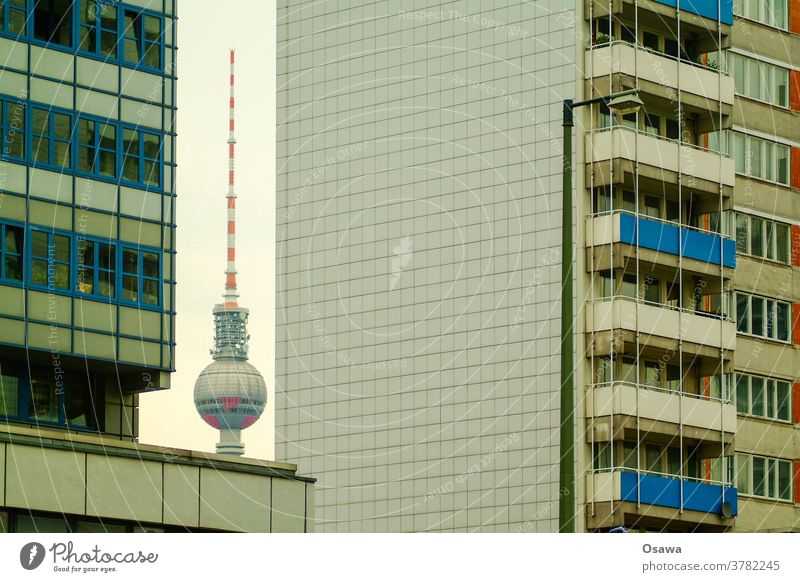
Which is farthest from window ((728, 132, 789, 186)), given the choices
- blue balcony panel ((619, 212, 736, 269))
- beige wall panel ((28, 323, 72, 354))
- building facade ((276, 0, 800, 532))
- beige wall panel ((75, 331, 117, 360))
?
beige wall panel ((28, 323, 72, 354))

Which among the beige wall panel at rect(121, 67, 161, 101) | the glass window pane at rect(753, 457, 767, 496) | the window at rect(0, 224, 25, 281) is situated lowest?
the glass window pane at rect(753, 457, 767, 496)

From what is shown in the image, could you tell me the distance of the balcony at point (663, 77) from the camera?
3179 inches

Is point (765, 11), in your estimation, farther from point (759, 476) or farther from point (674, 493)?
point (674, 493)

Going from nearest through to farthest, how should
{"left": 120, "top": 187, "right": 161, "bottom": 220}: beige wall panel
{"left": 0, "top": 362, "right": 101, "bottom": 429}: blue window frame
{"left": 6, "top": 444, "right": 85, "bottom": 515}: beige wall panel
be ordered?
1. {"left": 6, "top": 444, "right": 85, "bottom": 515}: beige wall panel
2. {"left": 0, "top": 362, "right": 101, "bottom": 429}: blue window frame
3. {"left": 120, "top": 187, "right": 161, "bottom": 220}: beige wall panel

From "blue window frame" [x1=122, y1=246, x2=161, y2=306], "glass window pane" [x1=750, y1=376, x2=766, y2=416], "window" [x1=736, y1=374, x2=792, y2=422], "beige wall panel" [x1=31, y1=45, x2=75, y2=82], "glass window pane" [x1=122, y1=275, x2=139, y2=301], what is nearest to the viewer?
"beige wall panel" [x1=31, y1=45, x2=75, y2=82]

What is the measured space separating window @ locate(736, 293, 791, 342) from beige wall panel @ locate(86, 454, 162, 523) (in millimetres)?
30738

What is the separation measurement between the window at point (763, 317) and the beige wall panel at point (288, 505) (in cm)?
2413

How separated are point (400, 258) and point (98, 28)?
19094 mm

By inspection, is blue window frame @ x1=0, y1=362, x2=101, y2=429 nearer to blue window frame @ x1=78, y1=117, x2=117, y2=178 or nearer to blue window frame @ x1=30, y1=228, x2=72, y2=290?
blue window frame @ x1=30, y1=228, x2=72, y2=290

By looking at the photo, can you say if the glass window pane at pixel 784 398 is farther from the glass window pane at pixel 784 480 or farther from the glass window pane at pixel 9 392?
the glass window pane at pixel 9 392

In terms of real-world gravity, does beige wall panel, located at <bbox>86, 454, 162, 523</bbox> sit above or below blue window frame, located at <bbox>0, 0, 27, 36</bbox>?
below

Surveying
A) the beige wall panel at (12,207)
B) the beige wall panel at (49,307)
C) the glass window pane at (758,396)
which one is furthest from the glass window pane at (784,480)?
the beige wall panel at (12,207)

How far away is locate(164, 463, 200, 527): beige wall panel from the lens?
218 feet

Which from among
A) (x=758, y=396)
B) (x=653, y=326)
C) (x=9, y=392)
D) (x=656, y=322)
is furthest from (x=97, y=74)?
(x=758, y=396)
